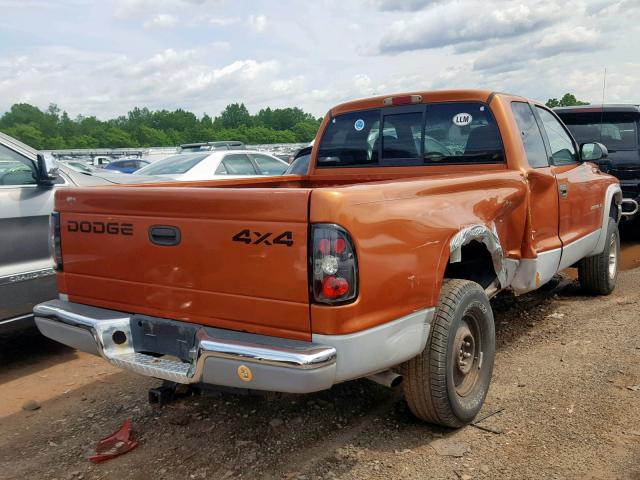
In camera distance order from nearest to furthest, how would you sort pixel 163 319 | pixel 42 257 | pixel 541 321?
pixel 163 319 < pixel 42 257 < pixel 541 321

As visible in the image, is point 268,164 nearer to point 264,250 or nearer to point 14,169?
point 14,169

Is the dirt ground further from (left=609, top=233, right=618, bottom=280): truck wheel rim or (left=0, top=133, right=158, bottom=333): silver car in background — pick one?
(left=609, top=233, right=618, bottom=280): truck wheel rim

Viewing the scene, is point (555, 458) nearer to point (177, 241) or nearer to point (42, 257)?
point (177, 241)

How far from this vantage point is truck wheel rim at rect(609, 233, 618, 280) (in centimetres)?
613

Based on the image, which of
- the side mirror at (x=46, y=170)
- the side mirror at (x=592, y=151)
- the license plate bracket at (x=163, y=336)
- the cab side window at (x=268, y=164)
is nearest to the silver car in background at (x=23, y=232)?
the side mirror at (x=46, y=170)

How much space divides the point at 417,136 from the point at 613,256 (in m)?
2.99

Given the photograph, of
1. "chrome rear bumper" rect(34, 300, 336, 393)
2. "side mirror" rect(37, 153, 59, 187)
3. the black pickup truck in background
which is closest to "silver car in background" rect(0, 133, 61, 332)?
"side mirror" rect(37, 153, 59, 187)

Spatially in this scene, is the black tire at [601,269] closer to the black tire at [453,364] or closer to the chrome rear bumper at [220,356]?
the black tire at [453,364]

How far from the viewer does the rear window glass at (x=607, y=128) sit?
8.62 metres

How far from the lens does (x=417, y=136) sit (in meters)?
4.62

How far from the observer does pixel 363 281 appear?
2598 millimetres

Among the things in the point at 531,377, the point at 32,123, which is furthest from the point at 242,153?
the point at 32,123

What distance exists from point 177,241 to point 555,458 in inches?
88.0

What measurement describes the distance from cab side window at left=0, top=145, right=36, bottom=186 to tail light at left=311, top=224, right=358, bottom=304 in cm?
331
